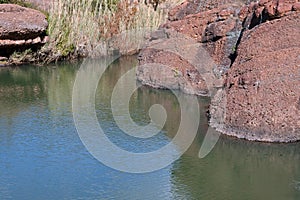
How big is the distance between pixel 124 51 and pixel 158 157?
939cm

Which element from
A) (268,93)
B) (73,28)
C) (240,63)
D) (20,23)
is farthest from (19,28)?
(268,93)

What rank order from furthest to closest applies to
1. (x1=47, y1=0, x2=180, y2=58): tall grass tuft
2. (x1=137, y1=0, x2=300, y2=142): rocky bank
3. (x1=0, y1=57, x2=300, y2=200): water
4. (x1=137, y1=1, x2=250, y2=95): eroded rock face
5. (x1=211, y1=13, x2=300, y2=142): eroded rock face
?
1. (x1=47, y1=0, x2=180, y2=58): tall grass tuft
2. (x1=137, y1=1, x2=250, y2=95): eroded rock face
3. (x1=137, y1=0, x2=300, y2=142): rocky bank
4. (x1=211, y1=13, x2=300, y2=142): eroded rock face
5. (x1=0, y1=57, x2=300, y2=200): water

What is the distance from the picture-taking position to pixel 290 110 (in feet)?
31.0

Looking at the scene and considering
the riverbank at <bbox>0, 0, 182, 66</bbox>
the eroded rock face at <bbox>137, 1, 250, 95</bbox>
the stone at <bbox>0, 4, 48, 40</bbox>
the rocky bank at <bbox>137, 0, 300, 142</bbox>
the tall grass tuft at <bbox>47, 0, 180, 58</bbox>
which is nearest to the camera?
the rocky bank at <bbox>137, 0, 300, 142</bbox>

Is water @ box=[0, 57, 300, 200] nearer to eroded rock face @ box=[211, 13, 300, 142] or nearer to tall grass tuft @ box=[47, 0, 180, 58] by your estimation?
eroded rock face @ box=[211, 13, 300, 142]

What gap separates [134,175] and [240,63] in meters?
3.65

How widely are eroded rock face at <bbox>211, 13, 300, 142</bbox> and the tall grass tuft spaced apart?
7692 mm

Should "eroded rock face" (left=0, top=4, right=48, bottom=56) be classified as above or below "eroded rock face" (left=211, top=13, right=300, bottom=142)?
above

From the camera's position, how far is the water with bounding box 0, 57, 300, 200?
26.5ft

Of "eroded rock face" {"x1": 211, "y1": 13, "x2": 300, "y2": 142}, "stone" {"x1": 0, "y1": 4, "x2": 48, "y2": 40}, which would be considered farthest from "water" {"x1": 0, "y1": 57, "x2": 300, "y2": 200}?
"stone" {"x1": 0, "y1": 4, "x2": 48, "y2": 40}

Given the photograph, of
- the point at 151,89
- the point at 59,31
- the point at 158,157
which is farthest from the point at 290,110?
the point at 59,31

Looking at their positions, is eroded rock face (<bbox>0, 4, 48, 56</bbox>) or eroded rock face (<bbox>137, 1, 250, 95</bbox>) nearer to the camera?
eroded rock face (<bbox>137, 1, 250, 95</bbox>)

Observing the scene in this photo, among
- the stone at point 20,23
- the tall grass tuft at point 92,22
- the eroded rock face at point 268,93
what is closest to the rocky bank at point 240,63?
the eroded rock face at point 268,93

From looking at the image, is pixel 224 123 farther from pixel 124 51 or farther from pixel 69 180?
pixel 124 51
